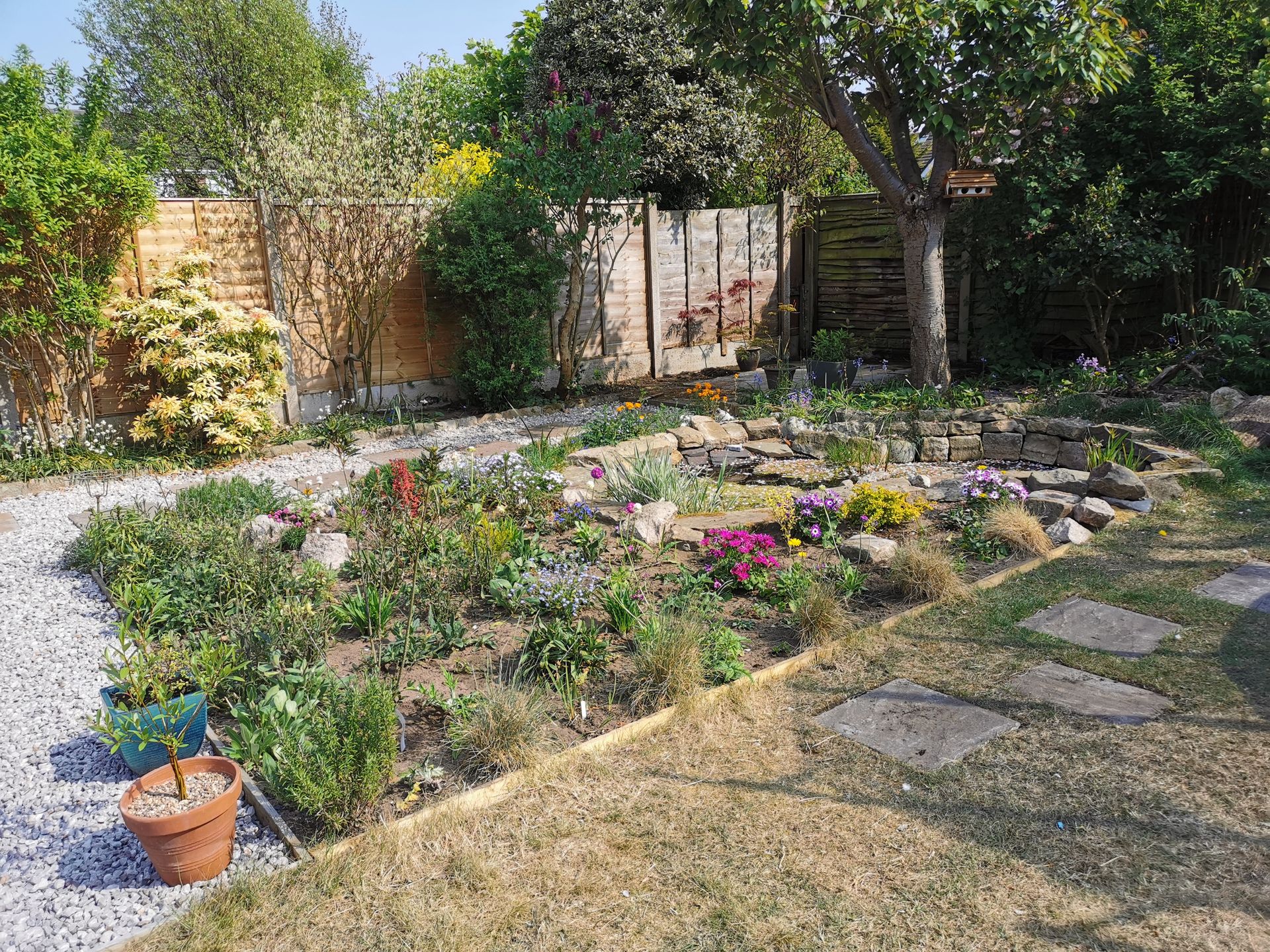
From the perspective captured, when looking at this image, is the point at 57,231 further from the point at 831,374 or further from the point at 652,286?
the point at 831,374

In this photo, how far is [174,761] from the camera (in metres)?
2.55

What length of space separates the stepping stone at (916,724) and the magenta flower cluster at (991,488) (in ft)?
6.48

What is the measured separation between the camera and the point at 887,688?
3576 millimetres

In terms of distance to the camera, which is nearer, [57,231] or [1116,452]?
[1116,452]

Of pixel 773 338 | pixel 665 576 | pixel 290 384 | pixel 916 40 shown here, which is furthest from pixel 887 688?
pixel 773 338

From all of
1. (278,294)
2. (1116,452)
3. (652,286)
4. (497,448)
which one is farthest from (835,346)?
(278,294)

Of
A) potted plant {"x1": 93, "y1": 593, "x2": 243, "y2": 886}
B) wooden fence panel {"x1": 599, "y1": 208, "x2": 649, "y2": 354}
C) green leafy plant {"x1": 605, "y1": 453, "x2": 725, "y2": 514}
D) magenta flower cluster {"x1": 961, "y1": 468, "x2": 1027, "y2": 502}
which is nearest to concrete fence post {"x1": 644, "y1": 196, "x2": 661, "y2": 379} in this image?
wooden fence panel {"x1": 599, "y1": 208, "x2": 649, "y2": 354}

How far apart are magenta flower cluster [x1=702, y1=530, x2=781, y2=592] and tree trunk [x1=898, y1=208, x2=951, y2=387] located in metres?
4.52

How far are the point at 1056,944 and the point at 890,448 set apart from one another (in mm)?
5234

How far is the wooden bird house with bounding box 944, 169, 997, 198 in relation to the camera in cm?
791

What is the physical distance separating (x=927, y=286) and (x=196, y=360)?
635 cm

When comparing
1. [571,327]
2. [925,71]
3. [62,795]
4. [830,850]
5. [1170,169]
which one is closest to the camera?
[830,850]

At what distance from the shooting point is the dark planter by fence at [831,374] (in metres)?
8.78

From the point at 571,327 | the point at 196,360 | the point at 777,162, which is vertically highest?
the point at 777,162
